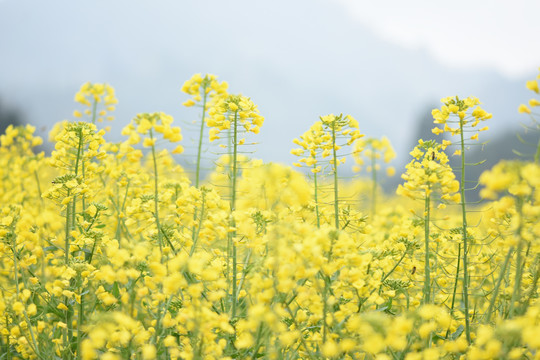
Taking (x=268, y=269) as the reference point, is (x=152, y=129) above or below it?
above

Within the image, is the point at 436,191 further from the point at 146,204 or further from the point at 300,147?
the point at 146,204

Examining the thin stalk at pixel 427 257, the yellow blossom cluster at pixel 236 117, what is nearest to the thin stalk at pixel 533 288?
the thin stalk at pixel 427 257

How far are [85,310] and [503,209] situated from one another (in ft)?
10.5

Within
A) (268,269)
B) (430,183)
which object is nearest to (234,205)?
(268,269)

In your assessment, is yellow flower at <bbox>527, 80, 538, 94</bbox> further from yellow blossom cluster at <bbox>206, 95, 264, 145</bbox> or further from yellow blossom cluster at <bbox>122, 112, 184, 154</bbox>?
yellow blossom cluster at <bbox>122, 112, 184, 154</bbox>

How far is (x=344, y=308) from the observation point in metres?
2.60

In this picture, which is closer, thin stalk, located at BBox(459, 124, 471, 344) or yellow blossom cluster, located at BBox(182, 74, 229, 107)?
thin stalk, located at BBox(459, 124, 471, 344)

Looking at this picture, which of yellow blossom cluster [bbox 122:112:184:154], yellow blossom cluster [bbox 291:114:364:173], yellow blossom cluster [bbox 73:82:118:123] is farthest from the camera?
yellow blossom cluster [bbox 73:82:118:123]

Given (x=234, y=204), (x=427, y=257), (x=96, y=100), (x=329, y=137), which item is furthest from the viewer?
(x=96, y=100)

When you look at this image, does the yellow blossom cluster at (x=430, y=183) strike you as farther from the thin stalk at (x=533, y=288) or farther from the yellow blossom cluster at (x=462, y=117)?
the thin stalk at (x=533, y=288)

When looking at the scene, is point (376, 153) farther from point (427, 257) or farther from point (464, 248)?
point (427, 257)

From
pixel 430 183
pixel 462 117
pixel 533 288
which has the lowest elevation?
pixel 533 288

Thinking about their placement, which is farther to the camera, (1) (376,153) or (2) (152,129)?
(1) (376,153)

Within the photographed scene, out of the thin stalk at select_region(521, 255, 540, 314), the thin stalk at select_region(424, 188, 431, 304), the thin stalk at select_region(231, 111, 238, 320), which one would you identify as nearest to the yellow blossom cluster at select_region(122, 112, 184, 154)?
the thin stalk at select_region(231, 111, 238, 320)
